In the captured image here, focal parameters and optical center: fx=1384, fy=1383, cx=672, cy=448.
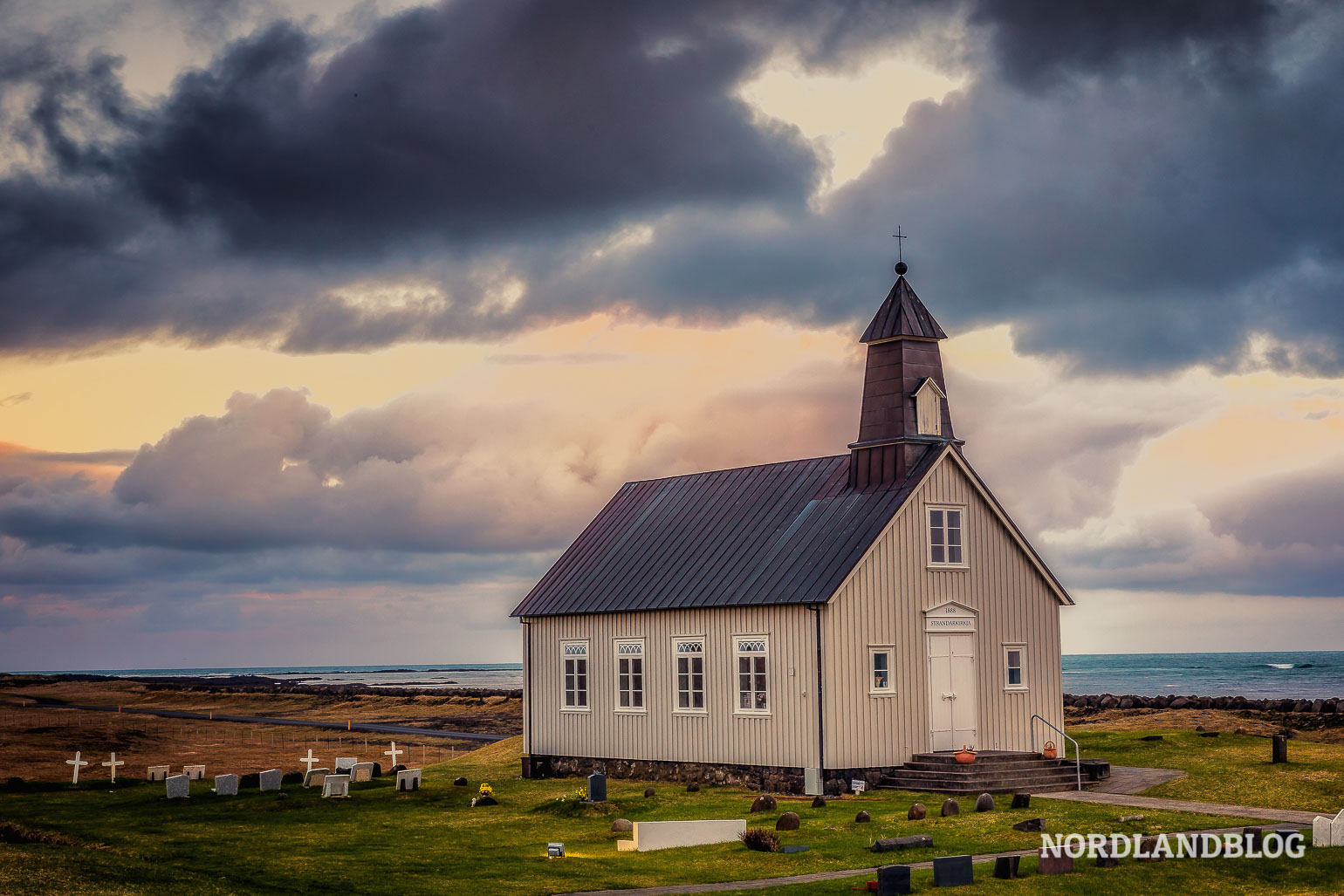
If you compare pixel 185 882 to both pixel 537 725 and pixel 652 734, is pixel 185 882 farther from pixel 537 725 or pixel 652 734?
pixel 537 725

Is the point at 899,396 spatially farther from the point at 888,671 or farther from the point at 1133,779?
the point at 1133,779

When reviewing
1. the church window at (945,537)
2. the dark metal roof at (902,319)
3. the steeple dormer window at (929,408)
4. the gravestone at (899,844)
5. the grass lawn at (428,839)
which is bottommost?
the grass lawn at (428,839)

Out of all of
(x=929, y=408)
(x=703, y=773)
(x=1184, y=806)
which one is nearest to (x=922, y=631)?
(x=929, y=408)

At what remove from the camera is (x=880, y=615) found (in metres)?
29.4

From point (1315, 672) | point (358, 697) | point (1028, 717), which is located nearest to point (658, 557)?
point (1028, 717)

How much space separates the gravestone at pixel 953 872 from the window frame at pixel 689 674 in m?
13.9

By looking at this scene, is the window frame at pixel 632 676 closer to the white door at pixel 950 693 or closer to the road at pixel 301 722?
the white door at pixel 950 693

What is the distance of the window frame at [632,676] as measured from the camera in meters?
32.6

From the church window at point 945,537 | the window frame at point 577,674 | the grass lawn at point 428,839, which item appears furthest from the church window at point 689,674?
the church window at point 945,537

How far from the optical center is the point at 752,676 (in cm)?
2986

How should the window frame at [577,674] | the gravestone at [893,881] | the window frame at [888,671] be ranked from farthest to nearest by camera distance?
the window frame at [577,674] < the window frame at [888,671] < the gravestone at [893,881]

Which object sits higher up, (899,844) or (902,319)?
(902,319)

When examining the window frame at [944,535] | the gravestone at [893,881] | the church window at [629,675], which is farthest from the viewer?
the church window at [629,675]

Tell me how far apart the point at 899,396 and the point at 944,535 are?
3.35 metres
